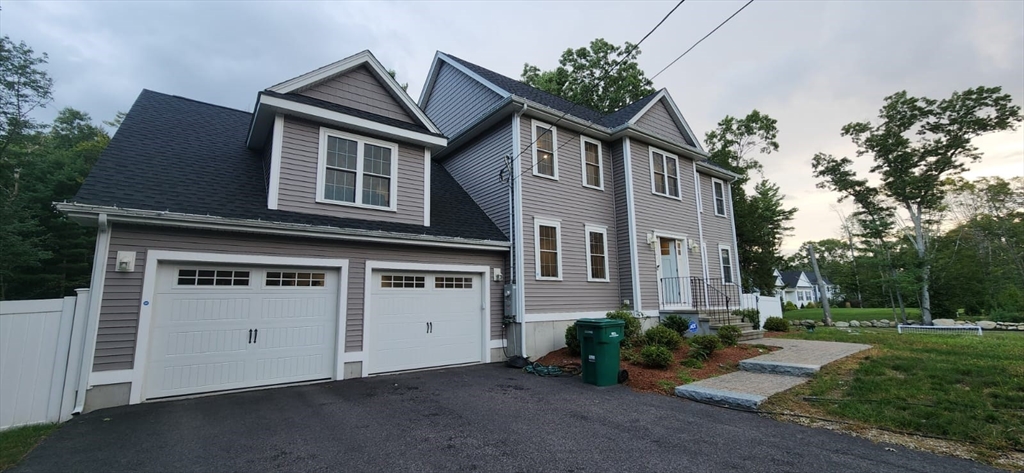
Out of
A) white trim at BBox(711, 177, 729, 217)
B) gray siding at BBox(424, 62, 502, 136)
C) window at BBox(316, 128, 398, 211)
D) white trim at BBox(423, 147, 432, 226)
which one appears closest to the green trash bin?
white trim at BBox(423, 147, 432, 226)

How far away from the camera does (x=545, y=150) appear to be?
10.5 meters

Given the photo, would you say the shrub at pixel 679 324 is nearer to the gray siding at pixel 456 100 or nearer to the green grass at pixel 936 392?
the green grass at pixel 936 392

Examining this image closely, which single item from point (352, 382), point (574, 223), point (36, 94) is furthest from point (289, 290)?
point (36, 94)

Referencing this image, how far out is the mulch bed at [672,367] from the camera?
6.68 meters

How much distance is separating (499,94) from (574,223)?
396 centimetres

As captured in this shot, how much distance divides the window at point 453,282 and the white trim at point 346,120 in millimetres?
3130

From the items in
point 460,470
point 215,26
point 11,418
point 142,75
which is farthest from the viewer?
point 142,75

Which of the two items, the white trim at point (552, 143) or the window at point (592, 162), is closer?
the white trim at point (552, 143)

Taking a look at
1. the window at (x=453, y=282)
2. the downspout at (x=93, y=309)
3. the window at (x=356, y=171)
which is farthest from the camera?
the window at (x=453, y=282)

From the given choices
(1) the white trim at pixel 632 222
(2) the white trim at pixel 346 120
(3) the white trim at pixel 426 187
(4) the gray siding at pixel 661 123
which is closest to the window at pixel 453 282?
(3) the white trim at pixel 426 187

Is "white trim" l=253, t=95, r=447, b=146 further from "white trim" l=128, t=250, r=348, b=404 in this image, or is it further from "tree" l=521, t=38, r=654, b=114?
"tree" l=521, t=38, r=654, b=114

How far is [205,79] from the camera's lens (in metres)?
28.0

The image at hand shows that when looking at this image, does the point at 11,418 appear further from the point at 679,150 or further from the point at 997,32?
the point at 997,32

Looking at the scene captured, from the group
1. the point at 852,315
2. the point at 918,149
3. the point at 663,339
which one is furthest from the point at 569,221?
the point at 852,315
